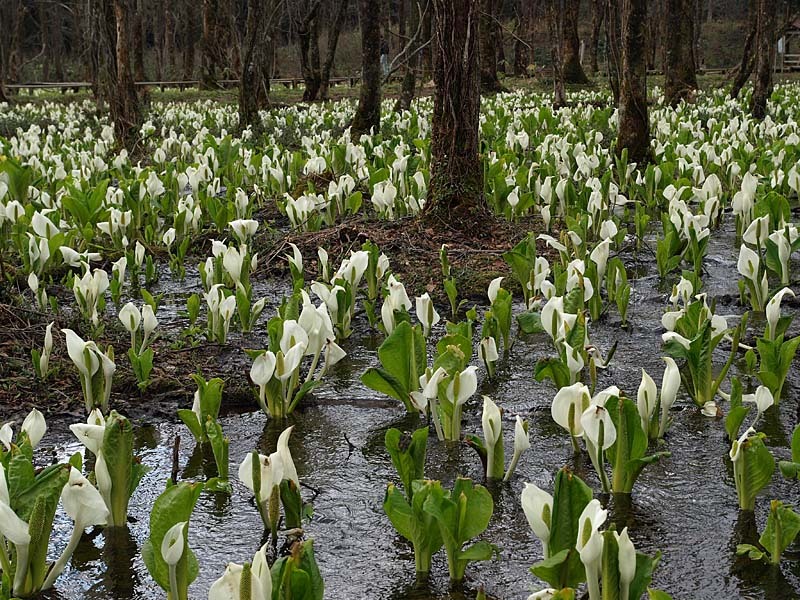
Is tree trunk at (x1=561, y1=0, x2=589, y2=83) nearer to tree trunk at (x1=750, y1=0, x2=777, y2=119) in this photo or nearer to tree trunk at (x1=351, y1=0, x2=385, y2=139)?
tree trunk at (x1=750, y1=0, x2=777, y2=119)

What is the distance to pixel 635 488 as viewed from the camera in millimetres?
2701

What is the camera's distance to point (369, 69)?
11312 mm

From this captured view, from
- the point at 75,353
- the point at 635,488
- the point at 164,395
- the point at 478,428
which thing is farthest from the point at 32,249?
the point at 635,488

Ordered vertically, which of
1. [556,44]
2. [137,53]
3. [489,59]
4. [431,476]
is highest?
[137,53]

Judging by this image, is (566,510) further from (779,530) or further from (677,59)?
(677,59)

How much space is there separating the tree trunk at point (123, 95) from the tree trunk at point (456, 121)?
5976mm

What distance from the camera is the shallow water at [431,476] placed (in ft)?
7.37

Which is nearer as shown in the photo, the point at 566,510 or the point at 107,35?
the point at 566,510

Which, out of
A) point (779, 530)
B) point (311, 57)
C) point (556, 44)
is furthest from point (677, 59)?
point (779, 530)

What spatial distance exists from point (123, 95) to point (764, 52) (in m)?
7.85

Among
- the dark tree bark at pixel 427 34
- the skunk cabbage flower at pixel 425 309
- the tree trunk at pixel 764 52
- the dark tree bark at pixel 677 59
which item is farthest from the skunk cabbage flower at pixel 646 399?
the dark tree bark at pixel 677 59

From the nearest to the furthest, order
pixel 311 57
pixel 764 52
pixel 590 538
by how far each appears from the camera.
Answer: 1. pixel 590 538
2. pixel 764 52
3. pixel 311 57

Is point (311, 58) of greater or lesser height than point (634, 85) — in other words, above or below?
above

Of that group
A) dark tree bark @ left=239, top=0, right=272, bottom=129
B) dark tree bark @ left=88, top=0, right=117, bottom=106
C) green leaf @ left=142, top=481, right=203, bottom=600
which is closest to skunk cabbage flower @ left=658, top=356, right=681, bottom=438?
green leaf @ left=142, top=481, right=203, bottom=600
